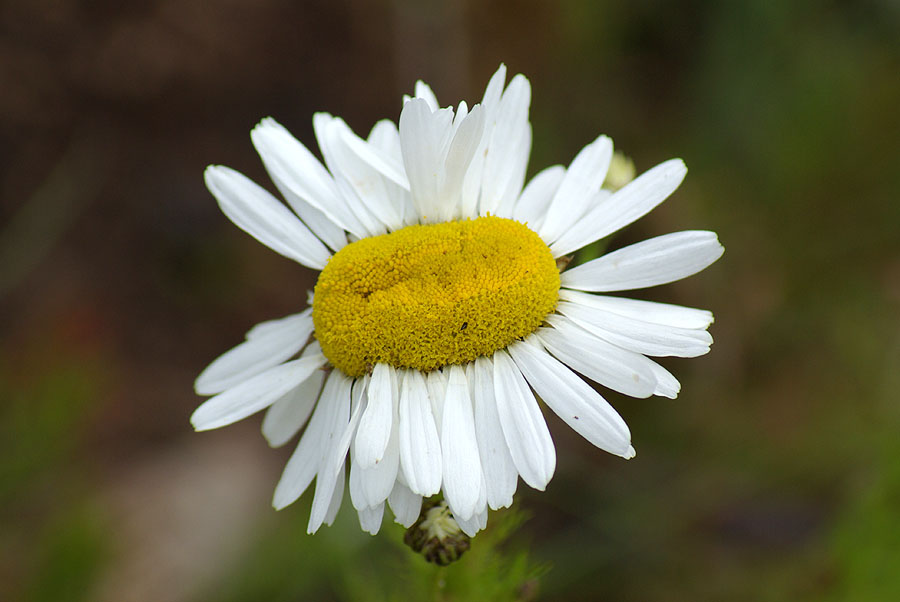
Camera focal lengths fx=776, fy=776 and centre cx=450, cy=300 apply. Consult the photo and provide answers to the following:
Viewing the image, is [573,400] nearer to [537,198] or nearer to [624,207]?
[624,207]

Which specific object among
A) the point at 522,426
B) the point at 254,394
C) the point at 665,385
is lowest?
the point at 665,385

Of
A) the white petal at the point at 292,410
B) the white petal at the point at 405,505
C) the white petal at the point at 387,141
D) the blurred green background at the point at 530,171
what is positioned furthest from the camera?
the blurred green background at the point at 530,171

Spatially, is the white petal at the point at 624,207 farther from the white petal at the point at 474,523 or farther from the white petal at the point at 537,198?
the white petal at the point at 474,523

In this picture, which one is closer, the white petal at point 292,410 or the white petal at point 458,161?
the white petal at point 458,161

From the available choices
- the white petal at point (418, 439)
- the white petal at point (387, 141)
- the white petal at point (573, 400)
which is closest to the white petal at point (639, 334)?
the white petal at point (573, 400)

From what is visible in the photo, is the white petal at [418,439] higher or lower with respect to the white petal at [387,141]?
lower

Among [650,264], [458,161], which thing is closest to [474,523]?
[650,264]
